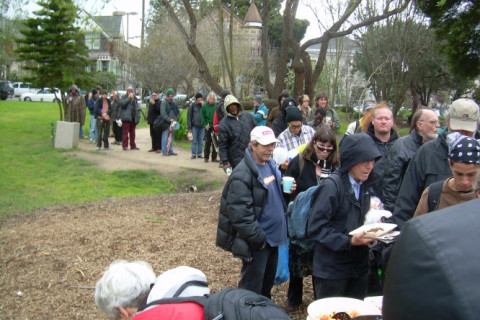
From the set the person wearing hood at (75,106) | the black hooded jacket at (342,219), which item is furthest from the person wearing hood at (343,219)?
the person wearing hood at (75,106)

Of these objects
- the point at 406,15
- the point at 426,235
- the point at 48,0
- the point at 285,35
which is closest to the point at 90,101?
the point at 48,0

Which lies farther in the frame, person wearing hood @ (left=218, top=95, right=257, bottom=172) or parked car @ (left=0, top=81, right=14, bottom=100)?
parked car @ (left=0, top=81, right=14, bottom=100)

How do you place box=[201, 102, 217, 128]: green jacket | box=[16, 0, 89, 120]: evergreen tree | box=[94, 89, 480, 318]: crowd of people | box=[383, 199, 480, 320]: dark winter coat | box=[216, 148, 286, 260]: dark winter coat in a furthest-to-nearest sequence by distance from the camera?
1. box=[16, 0, 89, 120]: evergreen tree
2. box=[201, 102, 217, 128]: green jacket
3. box=[216, 148, 286, 260]: dark winter coat
4. box=[94, 89, 480, 318]: crowd of people
5. box=[383, 199, 480, 320]: dark winter coat

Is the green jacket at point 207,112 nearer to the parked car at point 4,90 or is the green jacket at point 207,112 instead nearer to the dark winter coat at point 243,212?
the dark winter coat at point 243,212

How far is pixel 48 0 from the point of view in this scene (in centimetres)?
Result: 1978

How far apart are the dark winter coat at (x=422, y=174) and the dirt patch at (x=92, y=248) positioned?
1.66 metres

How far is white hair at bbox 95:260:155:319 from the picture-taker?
255cm

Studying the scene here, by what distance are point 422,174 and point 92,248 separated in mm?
4500

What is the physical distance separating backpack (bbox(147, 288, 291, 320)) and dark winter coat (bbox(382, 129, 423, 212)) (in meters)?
2.68

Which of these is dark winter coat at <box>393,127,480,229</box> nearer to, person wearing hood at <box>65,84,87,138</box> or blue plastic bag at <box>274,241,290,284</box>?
blue plastic bag at <box>274,241,290,284</box>

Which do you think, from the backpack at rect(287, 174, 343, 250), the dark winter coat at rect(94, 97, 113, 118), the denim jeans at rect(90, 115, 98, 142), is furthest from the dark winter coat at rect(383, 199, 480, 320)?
the denim jeans at rect(90, 115, 98, 142)

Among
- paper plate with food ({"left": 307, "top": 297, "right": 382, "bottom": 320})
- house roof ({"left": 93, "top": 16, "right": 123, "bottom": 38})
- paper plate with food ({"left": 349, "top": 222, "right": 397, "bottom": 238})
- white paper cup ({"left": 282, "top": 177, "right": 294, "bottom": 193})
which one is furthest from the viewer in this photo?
house roof ({"left": 93, "top": 16, "right": 123, "bottom": 38})

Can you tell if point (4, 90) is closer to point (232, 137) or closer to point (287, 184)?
point (232, 137)

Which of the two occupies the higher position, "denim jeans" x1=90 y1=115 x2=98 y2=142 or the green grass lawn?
"denim jeans" x1=90 y1=115 x2=98 y2=142
